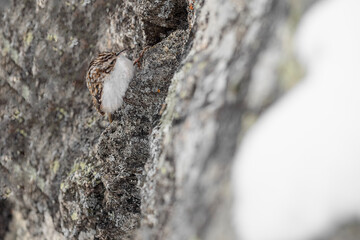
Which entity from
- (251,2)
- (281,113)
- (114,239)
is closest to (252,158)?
(281,113)

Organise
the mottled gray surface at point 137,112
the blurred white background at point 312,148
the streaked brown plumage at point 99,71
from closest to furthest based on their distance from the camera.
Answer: the blurred white background at point 312,148 < the mottled gray surface at point 137,112 < the streaked brown plumage at point 99,71

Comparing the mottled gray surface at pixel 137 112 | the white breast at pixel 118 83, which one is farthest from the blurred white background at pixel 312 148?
the white breast at pixel 118 83

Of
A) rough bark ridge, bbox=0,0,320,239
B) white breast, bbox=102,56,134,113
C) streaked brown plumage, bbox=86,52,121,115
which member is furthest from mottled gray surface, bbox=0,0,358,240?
streaked brown plumage, bbox=86,52,121,115

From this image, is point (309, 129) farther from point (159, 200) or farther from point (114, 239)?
point (114, 239)

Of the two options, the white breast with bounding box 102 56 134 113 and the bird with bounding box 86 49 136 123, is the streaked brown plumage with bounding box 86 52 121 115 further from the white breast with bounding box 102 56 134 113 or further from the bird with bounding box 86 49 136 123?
the white breast with bounding box 102 56 134 113

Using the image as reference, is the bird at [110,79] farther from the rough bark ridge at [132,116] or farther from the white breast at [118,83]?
the rough bark ridge at [132,116]

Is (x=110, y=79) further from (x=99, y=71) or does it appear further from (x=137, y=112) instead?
(x=137, y=112)
